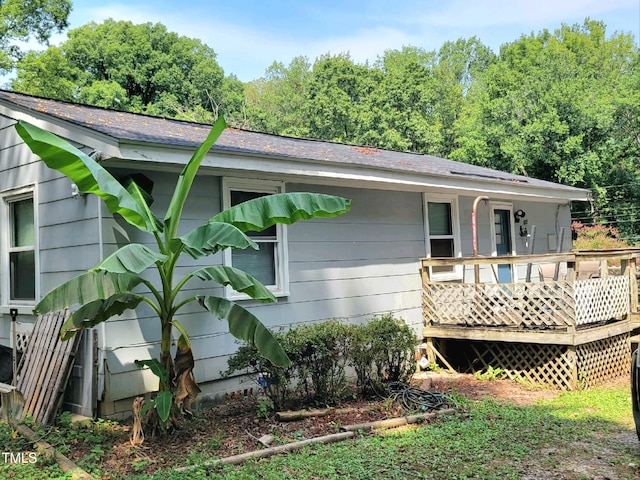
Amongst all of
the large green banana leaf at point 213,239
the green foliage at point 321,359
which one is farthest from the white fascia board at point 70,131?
the green foliage at point 321,359

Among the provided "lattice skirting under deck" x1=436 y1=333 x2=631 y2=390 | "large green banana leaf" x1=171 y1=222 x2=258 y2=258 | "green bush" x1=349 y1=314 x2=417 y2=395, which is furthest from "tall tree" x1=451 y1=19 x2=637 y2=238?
"large green banana leaf" x1=171 y1=222 x2=258 y2=258

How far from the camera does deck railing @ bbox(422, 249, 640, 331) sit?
7824 mm

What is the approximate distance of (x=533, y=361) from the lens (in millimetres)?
8438

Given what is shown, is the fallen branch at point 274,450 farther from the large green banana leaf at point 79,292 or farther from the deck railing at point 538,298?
the deck railing at point 538,298

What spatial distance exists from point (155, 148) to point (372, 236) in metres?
4.14

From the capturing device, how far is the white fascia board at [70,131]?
5539mm

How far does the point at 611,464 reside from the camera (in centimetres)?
481

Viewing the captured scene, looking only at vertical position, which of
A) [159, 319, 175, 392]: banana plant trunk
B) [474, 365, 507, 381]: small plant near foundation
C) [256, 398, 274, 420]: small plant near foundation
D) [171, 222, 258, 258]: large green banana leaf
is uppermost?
[171, 222, 258, 258]: large green banana leaf

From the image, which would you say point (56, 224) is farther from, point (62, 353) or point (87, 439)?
point (87, 439)

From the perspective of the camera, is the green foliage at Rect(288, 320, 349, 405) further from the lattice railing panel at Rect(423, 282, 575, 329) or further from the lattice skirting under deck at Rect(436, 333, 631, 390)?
the lattice skirting under deck at Rect(436, 333, 631, 390)

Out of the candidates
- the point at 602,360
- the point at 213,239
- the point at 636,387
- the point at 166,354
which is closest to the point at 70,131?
the point at 213,239

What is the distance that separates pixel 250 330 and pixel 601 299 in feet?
19.4

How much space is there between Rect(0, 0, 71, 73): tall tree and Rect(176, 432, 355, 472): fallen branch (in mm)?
25484

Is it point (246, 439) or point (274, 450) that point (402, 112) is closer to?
point (246, 439)
